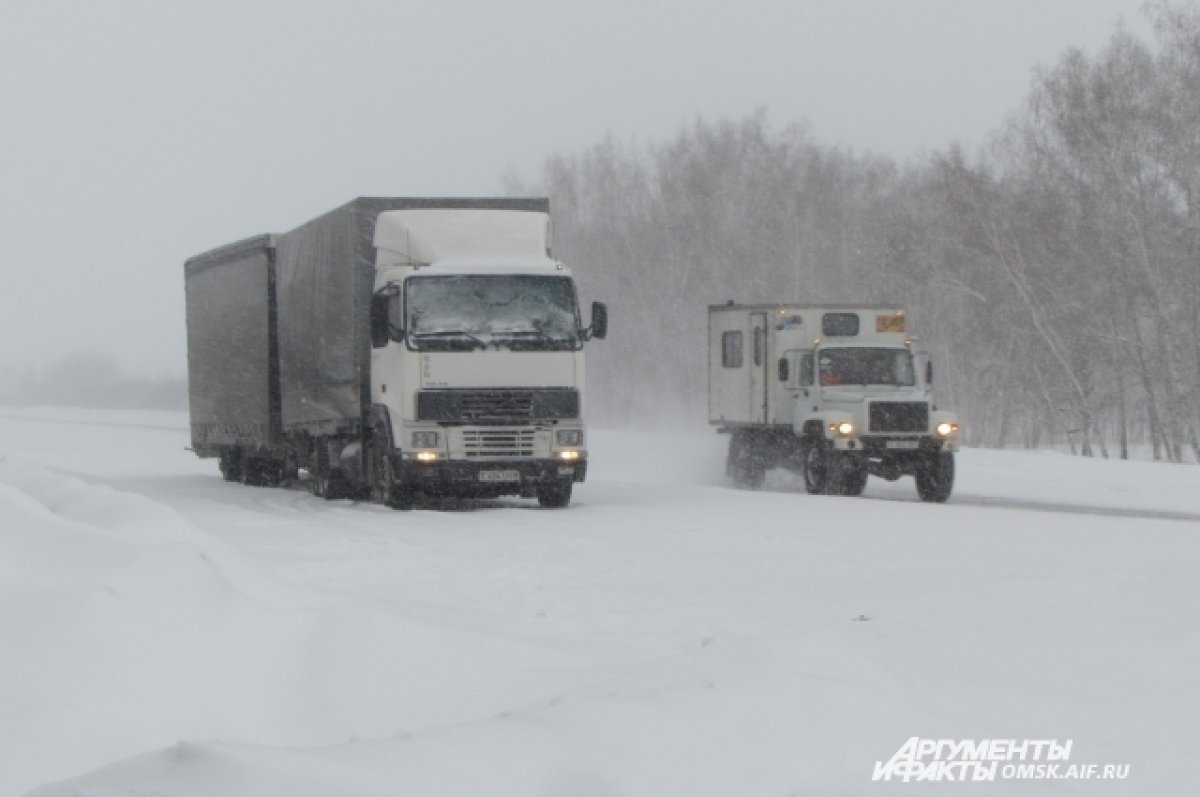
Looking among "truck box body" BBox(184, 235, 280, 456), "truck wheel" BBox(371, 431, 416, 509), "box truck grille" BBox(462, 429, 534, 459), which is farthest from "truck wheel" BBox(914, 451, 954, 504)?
"truck box body" BBox(184, 235, 280, 456)

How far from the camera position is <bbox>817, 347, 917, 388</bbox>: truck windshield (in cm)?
2520

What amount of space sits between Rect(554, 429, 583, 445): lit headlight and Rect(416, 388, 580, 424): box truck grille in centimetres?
21

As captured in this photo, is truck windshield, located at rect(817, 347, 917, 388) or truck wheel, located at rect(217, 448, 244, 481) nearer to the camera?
truck windshield, located at rect(817, 347, 917, 388)

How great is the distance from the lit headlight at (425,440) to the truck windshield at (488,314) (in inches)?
41.5

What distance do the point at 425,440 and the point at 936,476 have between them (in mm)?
8605

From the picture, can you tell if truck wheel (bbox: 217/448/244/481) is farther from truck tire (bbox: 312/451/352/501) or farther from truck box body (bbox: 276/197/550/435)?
truck tire (bbox: 312/451/352/501)

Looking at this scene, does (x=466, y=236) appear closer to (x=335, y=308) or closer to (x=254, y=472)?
(x=335, y=308)

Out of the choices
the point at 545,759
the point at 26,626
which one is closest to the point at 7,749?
the point at 26,626

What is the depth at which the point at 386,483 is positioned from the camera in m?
20.6

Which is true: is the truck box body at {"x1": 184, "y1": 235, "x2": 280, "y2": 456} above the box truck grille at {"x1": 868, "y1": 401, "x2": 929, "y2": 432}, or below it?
above

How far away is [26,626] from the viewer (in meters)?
6.95

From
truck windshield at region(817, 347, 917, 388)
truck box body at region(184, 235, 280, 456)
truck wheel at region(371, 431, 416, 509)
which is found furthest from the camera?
truck box body at region(184, 235, 280, 456)

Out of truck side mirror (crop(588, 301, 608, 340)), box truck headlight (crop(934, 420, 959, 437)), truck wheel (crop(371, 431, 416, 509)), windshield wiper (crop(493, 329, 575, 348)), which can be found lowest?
truck wheel (crop(371, 431, 416, 509))

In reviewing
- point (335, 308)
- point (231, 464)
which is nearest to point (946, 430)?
point (335, 308)
